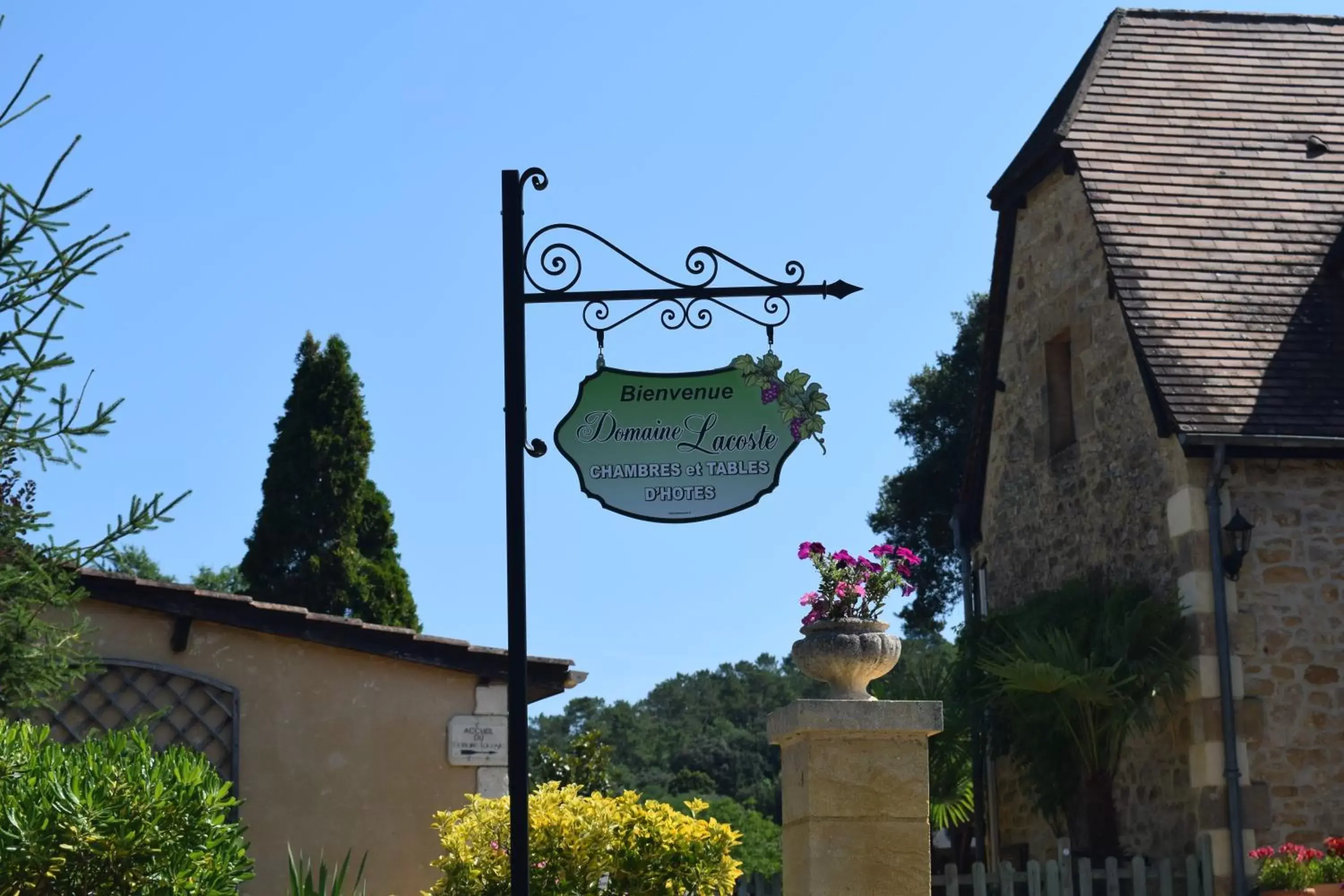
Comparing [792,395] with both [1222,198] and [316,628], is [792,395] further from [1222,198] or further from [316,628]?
[1222,198]

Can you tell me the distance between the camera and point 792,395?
6.26m

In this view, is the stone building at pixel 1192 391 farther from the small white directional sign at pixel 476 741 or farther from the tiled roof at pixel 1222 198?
the small white directional sign at pixel 476 741

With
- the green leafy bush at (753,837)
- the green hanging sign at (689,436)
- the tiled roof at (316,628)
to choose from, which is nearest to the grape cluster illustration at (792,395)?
the green hanging sign at (689,436)

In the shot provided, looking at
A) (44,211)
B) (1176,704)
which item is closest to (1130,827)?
(1176,704)

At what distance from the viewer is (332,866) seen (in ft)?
37.5

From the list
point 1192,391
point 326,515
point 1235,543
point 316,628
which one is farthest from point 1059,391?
point 326,515

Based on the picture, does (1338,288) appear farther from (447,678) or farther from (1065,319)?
(447,678)

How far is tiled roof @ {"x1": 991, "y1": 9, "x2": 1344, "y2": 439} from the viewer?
13812mm

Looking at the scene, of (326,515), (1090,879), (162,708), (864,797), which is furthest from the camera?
(326,515)

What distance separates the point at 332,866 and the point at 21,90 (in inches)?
229

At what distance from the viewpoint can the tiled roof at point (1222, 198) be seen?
1381 cm

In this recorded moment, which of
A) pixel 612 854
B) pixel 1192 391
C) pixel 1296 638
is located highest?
pixel 1192 391

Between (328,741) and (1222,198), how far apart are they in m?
9.22

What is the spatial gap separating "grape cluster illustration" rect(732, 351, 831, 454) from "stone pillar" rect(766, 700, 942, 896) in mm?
1555
